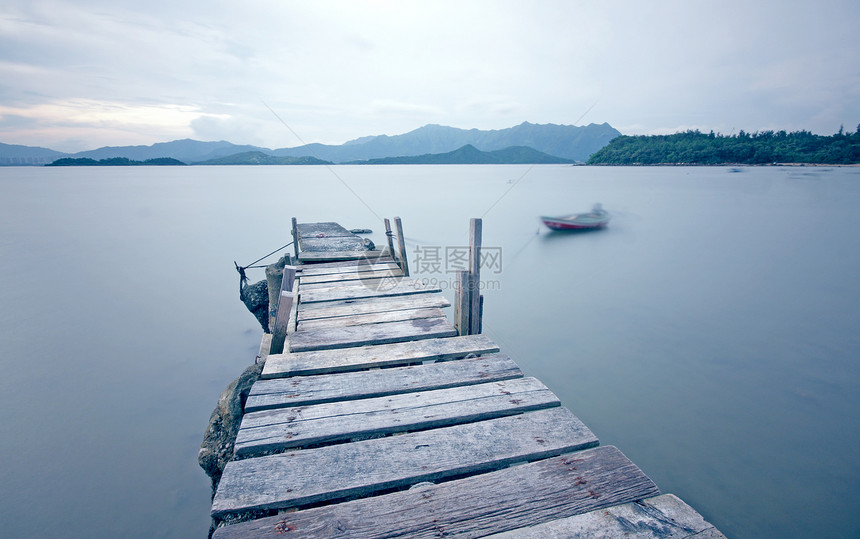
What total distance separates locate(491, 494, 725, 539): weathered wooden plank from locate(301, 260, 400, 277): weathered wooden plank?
6476 millimetres

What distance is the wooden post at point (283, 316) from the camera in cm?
495

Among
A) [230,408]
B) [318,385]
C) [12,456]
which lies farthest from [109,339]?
[318,385]

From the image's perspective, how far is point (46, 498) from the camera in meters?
5.54

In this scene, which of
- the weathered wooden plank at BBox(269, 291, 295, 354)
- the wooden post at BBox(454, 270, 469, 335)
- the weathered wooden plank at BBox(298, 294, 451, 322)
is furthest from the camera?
the weathered wooden plank at BBox(298, 294, 451, 322)

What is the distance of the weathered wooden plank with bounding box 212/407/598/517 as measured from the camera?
2479mm

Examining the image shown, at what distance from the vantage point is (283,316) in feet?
16.6

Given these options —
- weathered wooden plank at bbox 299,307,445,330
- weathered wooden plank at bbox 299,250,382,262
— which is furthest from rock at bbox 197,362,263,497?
weathered wooden plank at bbox 299,250,382,262

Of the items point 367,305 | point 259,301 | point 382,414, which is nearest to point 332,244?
point 259,301

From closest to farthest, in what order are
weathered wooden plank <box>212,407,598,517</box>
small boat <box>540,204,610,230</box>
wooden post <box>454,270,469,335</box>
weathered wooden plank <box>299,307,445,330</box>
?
weathered wooden plank <box>212,407,598,517</box> < wooden post <box>454,270,469,335</box> < weathered wooden plank <box>299,307,445,330</box> < small boat <box>540,204,610,230</box>

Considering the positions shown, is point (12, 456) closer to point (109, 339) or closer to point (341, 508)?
point (109, 339)

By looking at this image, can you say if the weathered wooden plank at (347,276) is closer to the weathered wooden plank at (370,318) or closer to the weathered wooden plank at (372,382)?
the weathered wooden plank at (370,318)

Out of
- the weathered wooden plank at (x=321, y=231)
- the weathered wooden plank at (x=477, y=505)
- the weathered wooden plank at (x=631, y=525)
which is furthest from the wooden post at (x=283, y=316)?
the weathered wooden plank at (x=321, y=231)

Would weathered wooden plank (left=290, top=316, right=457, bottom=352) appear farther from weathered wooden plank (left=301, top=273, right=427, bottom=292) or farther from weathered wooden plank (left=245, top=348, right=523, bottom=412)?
weathered wooden plank (left=301, top=273, right=427, bottom=292)

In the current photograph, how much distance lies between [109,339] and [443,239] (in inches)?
621
